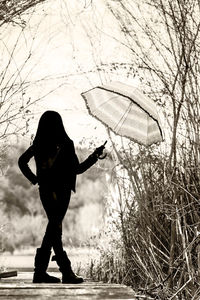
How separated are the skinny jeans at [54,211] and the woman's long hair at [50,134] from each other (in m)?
0.29

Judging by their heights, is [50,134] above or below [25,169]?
above

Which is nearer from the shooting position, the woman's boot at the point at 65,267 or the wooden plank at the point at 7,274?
the woman's boot at the point at 65,267

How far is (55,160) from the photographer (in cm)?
385

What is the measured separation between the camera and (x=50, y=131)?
3861mm

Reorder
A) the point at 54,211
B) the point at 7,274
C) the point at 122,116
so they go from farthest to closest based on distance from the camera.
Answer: the point at 7,274
the point at 122,116
the point at 54,211

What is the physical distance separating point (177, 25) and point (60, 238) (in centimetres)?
194

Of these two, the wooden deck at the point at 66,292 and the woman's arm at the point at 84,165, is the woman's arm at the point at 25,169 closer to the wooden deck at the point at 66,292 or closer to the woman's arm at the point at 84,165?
the woman's arm at the point at 84,165

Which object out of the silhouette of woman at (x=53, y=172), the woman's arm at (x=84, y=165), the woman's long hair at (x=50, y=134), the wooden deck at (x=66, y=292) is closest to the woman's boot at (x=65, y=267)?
the silhouette of woman at (x=53, y=172)

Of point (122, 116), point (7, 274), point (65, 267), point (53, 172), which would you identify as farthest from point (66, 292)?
point (7, 274)

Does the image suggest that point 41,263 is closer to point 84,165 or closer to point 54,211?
point 54,211

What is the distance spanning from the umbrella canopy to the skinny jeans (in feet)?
3.48

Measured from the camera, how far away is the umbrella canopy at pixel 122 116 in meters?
4.57

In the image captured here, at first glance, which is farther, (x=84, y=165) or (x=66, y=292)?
(x=84, y=165)

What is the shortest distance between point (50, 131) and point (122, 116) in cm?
101
